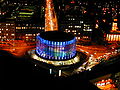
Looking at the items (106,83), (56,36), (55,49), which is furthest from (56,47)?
(106,83)

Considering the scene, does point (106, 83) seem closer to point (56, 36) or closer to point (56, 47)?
point (56, 47)

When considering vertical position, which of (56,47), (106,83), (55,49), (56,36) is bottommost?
(55,49)

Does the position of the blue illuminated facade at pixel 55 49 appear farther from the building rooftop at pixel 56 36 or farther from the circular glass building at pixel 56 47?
the building rooftop at pixel 56 36

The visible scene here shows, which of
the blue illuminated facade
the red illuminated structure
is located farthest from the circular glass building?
the red illuminated structure

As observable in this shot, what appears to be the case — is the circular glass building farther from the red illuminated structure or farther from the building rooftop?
the red illuminated structure

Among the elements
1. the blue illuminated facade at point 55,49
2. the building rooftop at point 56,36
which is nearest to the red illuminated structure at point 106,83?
the blue illuminated facade at point 55,49

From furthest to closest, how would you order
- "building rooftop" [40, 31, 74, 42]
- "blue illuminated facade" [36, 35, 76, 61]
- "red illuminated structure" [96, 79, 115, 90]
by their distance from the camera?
"building rooftop" [40, 31, 74, 42] → "blue illuminated facade" [36, 35, 76, 61] → "red illuminated structure" [96, 79, 115, 90]

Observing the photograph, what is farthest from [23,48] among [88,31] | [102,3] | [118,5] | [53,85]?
[53,85]
